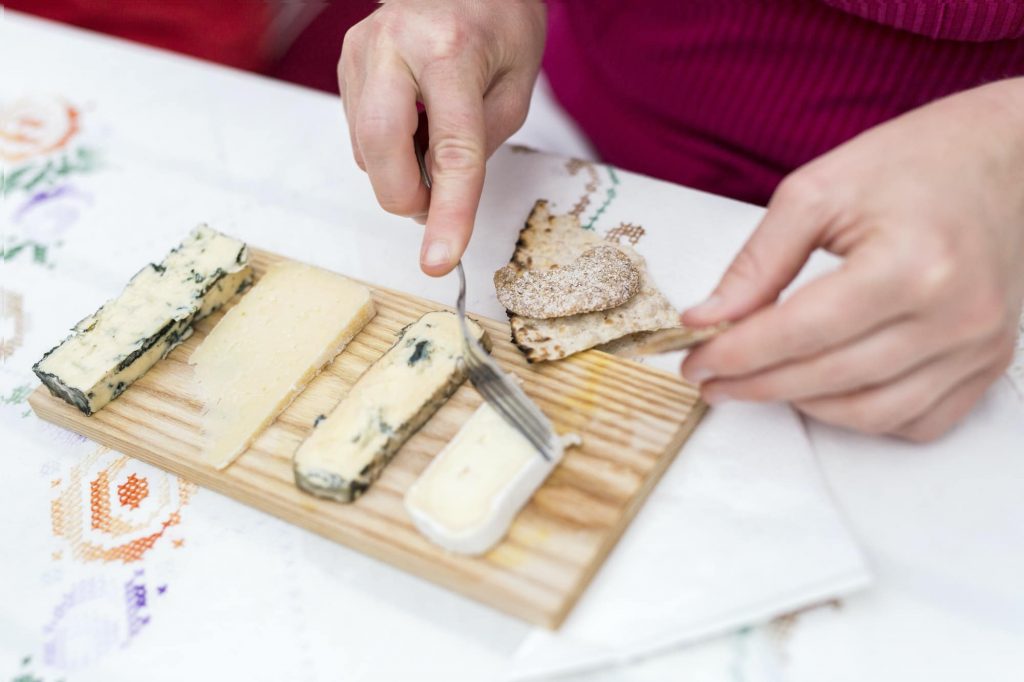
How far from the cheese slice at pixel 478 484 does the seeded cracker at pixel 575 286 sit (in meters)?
0.23

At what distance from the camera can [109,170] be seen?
186 centimetres

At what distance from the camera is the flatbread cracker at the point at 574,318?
131cm

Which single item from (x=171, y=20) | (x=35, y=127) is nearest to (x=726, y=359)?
(x=35, y=127)

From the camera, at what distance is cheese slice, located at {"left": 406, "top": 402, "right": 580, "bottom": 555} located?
3.51 feet

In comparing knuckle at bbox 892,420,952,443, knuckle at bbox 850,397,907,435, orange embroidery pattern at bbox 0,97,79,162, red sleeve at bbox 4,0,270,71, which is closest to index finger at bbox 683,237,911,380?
knuckle at bbox 850,397,907,435

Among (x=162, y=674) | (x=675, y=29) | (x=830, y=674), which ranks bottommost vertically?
(x=162, y=674)

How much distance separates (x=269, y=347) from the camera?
1.36 m

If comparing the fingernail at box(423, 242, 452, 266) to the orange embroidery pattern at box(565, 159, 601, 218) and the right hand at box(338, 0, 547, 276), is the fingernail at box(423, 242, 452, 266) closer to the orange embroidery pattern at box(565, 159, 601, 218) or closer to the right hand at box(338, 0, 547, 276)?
the right hand at box(338, 0, 547, 276)

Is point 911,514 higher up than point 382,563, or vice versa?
point 911,514

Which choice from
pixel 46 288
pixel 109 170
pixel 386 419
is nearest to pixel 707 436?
pixel 386 419

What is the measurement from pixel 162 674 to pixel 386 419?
439 mm

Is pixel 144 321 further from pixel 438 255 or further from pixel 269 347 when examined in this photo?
pixel 438 255

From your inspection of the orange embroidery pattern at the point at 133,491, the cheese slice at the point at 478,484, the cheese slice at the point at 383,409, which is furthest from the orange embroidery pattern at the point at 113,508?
the cheese slice at the point at 478,484

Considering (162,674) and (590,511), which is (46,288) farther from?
(590,511)
